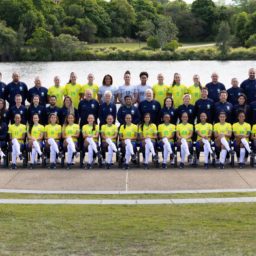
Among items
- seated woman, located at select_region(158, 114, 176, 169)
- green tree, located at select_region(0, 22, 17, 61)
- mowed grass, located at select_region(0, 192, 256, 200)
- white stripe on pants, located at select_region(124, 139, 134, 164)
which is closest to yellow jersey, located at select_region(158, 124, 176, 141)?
seated woman, located at select_region(158, 114, 176, 169)

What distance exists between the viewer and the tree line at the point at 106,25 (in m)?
77.7

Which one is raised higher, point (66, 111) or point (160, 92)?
point (160, 92)

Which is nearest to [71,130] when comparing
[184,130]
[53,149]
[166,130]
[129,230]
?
[53,149]

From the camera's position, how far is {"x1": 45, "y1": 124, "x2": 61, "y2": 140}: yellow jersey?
15461mm

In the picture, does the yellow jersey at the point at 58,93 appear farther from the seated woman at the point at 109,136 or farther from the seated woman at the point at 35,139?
the seated woman at the point at 109,136

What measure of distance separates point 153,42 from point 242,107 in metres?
71.9

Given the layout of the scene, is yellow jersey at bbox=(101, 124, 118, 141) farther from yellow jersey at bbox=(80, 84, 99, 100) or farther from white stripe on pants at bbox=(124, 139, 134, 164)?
yellow jersey at bbox=(80, 84, 99, 100)

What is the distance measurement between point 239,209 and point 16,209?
130 inches

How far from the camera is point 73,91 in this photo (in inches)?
639

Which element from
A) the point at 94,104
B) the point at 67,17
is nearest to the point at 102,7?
the point at 67,17

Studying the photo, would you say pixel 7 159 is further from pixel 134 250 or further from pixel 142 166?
pixel 134 250

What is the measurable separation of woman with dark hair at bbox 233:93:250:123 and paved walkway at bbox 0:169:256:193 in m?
1.54

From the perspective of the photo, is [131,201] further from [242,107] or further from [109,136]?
[242,107]

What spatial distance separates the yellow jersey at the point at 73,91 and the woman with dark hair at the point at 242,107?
12.0 ft
